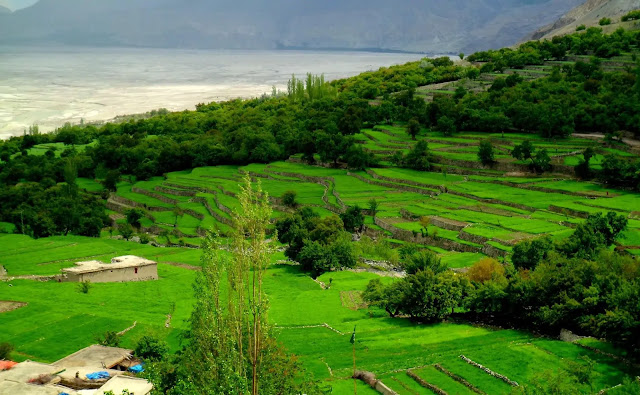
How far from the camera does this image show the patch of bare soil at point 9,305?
3709 centimetres

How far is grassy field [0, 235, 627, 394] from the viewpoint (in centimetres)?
2778

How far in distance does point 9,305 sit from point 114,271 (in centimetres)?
782

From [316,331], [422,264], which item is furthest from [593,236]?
[316,331]

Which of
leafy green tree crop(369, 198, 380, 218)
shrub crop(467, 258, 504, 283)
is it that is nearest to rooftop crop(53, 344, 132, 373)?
shrub crop(467, 258, 504, 283)

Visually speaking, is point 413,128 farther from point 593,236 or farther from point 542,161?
point 593,236

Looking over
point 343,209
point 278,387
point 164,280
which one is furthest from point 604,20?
point 278,387

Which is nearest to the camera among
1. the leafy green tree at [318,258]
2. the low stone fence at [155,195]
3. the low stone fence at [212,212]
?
the leafy green tree at [318,258]

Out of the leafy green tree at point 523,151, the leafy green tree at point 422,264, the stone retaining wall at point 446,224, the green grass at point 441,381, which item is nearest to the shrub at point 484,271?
the leafy green tree at point 422,264

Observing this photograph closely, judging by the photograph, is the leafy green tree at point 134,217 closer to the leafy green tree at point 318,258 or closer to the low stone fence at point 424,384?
the leafy green tree at point 318,258

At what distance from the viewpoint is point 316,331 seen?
113 ft

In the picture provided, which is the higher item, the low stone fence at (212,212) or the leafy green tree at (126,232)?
the low stone fence at (212,212)

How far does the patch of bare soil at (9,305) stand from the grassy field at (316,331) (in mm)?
550

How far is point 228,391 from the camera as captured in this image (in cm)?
1752

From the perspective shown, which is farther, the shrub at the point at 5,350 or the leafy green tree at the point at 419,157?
the leafy green tree at the point at 419,157
